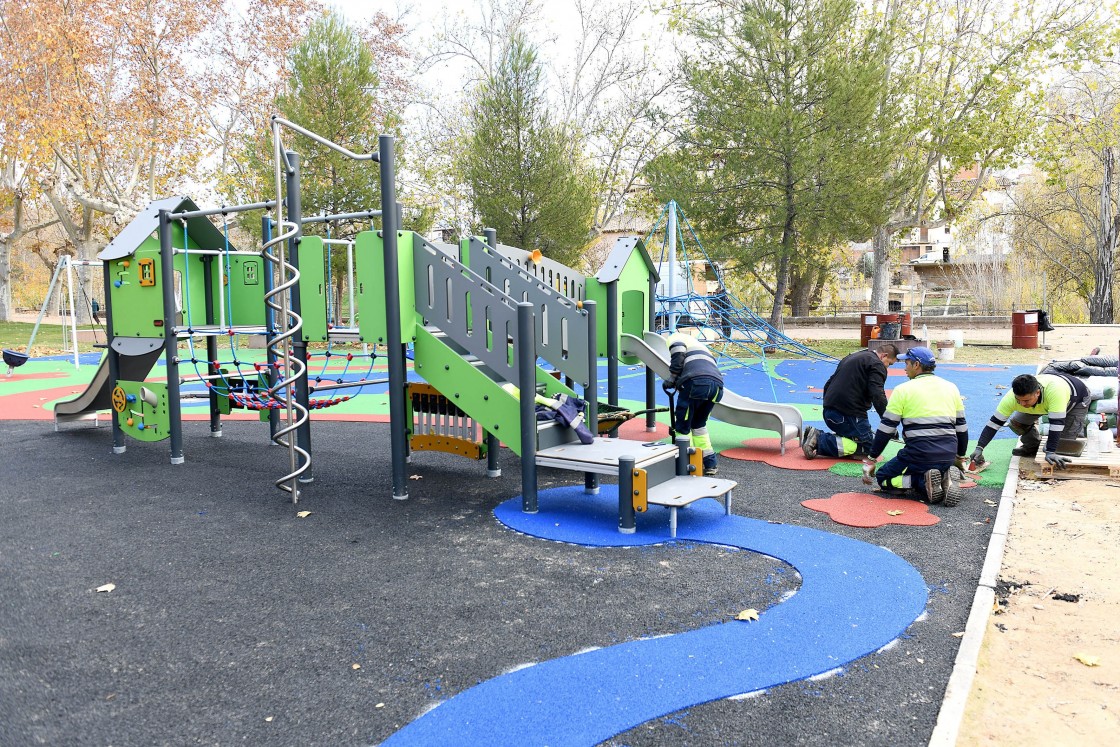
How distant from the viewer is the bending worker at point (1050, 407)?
731 centimetres

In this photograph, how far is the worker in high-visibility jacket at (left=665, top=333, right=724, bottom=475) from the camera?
293 inches

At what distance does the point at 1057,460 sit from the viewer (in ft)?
24.3

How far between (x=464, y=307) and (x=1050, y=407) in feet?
18.6

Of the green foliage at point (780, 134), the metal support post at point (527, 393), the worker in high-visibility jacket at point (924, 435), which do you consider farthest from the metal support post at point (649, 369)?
the green foliage at point (780, 134)

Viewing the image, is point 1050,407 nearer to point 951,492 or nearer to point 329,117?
point 951,492

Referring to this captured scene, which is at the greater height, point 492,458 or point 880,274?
point 880,274

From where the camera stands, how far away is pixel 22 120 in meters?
21.6

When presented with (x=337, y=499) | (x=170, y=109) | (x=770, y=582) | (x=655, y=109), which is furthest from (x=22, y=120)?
(x=770, y=582)

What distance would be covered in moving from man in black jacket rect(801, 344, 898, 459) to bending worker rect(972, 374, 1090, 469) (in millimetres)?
1067

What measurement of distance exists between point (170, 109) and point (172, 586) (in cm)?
2255

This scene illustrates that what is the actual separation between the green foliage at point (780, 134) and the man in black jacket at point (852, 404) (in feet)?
48.5

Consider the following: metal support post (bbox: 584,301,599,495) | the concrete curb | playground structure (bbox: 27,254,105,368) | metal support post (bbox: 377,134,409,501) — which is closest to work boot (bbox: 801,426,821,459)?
the concrete curb

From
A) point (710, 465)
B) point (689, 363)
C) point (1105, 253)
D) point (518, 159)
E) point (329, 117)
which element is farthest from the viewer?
point (1105, 253)

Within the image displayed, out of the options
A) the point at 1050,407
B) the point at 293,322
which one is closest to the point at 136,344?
the point at 293,322
